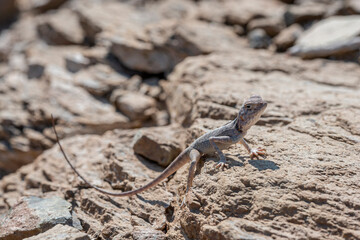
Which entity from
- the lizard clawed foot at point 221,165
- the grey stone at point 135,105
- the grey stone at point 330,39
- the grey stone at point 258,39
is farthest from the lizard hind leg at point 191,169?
the grey stone at point 258,39

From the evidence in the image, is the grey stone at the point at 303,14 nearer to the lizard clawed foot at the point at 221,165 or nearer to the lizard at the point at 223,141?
the lizard at the point at 223,141

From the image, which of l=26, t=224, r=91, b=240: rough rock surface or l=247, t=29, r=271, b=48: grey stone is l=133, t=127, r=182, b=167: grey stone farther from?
l=247, t=29, r=271, b=48: grey stone

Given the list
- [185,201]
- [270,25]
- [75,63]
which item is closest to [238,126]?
[185,201]

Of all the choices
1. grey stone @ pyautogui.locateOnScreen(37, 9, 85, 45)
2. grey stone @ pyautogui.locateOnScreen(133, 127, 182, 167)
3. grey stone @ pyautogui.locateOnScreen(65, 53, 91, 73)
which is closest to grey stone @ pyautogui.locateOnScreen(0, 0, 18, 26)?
grey stone @ pyautogui.locateOnScreen(37, 9, 85, 45)

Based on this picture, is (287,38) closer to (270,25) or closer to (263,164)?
(270,25)

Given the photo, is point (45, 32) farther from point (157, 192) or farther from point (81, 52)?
point (157, 192)

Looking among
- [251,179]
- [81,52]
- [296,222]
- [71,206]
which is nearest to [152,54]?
[81,52]
